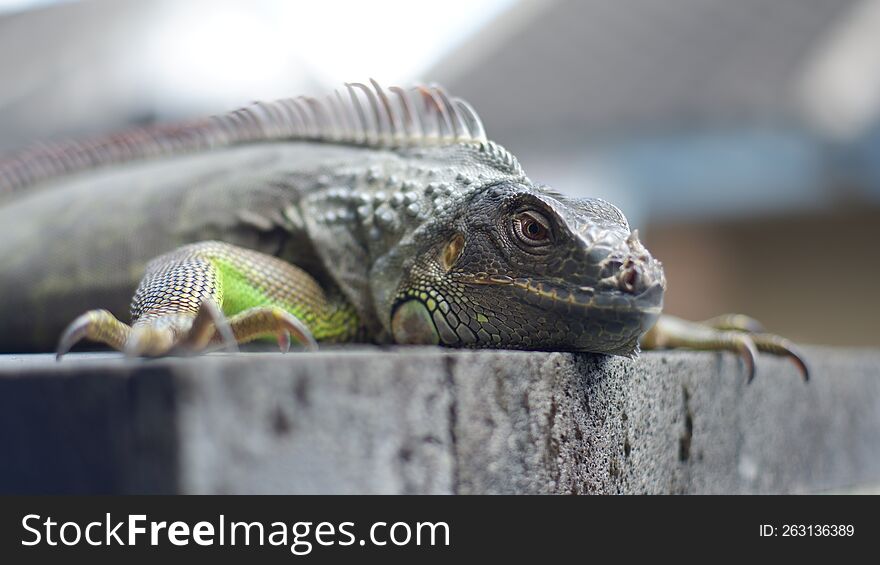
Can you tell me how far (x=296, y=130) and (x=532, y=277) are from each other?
2.03 m

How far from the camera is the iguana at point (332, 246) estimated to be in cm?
274

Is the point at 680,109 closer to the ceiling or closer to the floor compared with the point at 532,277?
closer to the ceiling

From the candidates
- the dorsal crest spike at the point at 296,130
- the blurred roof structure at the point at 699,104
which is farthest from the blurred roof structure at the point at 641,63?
the dorsal crest spike at the point at 296,130

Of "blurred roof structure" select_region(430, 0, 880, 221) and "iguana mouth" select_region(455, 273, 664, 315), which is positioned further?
"blurred roof structure" select_region(430, 0, 880, 221)

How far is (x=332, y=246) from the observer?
11.7ft

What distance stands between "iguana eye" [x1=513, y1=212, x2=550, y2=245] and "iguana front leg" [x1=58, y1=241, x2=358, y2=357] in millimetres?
748

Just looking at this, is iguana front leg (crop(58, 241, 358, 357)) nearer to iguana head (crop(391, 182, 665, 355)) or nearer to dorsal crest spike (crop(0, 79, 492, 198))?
iguana head (crop(391, 182, 665, 355))

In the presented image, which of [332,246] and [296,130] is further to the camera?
[296,130]

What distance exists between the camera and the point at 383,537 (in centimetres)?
208

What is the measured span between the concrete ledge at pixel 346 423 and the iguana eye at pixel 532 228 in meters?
0.39

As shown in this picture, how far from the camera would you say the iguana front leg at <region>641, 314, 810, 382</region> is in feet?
13.2

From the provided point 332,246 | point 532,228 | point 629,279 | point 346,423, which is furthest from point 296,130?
point 346,423

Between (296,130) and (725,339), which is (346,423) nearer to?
(725,339)

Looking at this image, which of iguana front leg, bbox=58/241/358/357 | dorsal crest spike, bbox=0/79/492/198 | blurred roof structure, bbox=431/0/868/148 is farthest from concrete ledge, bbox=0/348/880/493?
blurred roof structure, bbox=431/0/868/148
